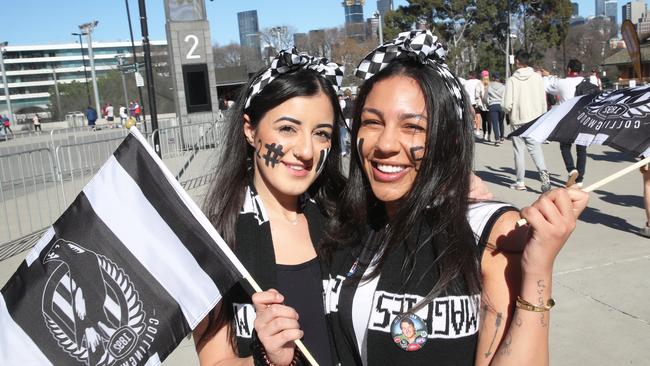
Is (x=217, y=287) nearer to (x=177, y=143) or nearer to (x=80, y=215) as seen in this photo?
(x=80, y=215)

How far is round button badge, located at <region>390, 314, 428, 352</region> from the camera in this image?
64.8 inches

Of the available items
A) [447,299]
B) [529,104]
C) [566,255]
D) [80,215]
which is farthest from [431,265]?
[529,104]

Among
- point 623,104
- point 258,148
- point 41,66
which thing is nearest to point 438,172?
point 258,148

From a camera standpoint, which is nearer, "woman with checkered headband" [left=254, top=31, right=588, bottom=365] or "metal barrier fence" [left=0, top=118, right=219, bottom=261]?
"woman with checkered headband" [left=254, top=31, right=588, bottom=365]

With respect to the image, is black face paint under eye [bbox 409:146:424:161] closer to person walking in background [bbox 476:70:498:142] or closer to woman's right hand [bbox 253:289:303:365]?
woman's right hand [bbox 253:289:303:365]

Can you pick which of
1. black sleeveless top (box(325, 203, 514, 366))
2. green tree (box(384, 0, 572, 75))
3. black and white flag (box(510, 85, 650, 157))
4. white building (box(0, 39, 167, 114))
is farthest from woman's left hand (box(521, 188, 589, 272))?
white building (box(0, 39, 167, 114))

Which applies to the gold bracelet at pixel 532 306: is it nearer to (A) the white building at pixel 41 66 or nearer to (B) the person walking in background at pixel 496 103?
(B) the person walking in background at pixel 496 103

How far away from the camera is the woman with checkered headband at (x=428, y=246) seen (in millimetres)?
1510

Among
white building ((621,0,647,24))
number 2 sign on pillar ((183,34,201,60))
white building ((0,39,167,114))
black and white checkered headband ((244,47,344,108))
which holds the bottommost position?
black and white checkered headband ((244,47,344,108))

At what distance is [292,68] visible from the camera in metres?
2.32

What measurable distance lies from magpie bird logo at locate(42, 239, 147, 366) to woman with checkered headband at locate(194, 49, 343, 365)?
0.91 ft

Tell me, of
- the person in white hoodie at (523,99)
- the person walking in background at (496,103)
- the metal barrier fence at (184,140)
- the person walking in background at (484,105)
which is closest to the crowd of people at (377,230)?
the person in white hoodie at (523,99)

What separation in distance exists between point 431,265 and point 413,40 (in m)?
0.78

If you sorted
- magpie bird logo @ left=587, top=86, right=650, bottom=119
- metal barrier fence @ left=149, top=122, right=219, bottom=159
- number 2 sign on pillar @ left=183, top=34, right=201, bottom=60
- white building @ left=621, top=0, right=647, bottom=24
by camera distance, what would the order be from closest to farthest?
magpie bird logo @ left=587, top=86, right=650, bottom=119
metal barrier fence @ left=149, top=122, right=219, bottom=159
number 2 sign on pillar @ left=183, top=34, right=201, bottom=60
white building @ left=621, top=0, right=647, bottom=24
